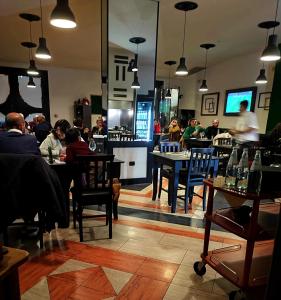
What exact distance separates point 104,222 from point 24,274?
113 centimetres

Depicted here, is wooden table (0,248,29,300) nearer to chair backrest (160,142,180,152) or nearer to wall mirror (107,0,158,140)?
chair backrest (160,142,180,152)

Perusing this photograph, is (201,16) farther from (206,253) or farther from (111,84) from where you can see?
(206,253)

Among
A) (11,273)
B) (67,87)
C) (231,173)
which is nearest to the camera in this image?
(11,273)

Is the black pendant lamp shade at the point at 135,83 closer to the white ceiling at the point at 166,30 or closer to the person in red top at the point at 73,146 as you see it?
the white ceiling at the point at 166,30

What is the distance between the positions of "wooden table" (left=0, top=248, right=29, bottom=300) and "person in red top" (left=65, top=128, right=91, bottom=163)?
1768 millimetres

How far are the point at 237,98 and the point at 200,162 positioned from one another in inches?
185

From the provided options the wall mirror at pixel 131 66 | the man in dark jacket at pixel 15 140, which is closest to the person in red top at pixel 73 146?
the man in dark jacket at pixel 15 140

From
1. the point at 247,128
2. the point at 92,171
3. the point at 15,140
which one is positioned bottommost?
the point at 92,171

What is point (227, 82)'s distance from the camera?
7.56m

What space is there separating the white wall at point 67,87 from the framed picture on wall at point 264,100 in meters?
5.82

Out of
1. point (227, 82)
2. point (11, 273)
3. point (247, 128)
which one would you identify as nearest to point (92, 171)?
point (11, 273)

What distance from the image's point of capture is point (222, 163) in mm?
5410

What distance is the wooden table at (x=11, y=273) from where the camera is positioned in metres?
0.78

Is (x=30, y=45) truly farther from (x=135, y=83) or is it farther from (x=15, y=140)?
(x=15, y=140)
